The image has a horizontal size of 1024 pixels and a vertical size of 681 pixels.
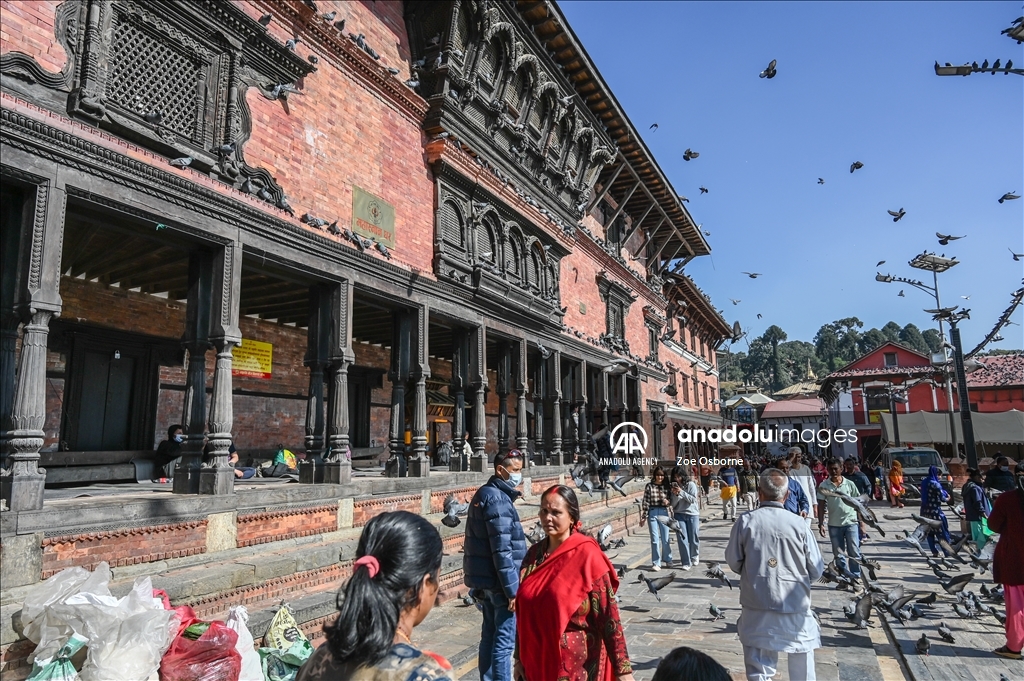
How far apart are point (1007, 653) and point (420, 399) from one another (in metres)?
8.57

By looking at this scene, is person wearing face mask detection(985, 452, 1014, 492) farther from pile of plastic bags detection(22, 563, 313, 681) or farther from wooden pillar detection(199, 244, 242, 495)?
wooden pillar detection(199, 244, 242, 495)

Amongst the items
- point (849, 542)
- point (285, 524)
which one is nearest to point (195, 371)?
point (285, 524)

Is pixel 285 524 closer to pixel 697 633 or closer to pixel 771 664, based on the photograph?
pixel 697 633

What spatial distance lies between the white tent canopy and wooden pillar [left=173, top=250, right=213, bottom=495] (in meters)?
31.8

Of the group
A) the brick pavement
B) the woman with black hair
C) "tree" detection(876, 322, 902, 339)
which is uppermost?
"tree" detection(876, 322, 902, 339)

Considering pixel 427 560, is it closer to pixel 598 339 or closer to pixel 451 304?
pixel 451 304

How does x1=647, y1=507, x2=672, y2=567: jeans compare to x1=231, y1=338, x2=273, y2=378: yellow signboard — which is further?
x1=231, y1=338, x2=273, y2=378: yellow signboard

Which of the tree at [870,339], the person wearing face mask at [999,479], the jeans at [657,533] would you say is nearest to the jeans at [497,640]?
the jeans at [657,533]

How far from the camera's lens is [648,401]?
2477cm

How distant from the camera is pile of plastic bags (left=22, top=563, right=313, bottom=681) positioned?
4113 mm

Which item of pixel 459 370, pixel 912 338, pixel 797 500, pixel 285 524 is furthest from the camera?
pixel 912 338

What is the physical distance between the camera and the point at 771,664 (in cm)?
408

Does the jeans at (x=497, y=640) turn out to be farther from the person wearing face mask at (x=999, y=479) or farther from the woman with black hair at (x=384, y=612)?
the person wearing face mask at (x=999, y=479)

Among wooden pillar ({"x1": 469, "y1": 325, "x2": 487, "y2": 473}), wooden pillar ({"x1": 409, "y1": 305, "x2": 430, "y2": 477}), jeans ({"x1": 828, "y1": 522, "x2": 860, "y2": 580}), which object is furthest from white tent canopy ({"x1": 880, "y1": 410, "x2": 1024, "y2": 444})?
wooden pillar ({"x1": 409, "y1": 305, "x2": 430, "y2": 477})
